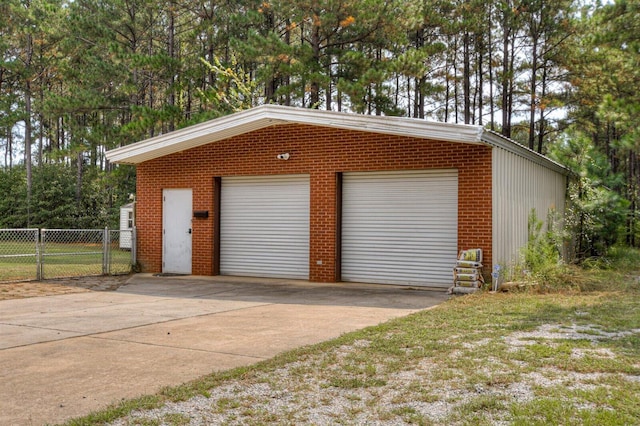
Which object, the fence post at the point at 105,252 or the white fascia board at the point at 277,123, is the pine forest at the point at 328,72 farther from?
the fence post at the point at 105,252

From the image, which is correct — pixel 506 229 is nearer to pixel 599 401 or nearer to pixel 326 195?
pixel 326 195

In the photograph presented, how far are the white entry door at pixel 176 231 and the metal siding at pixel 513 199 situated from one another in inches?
298

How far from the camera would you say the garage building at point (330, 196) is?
457 inches

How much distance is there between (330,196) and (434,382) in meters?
8.52

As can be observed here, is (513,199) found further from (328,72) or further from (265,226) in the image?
(328,72)

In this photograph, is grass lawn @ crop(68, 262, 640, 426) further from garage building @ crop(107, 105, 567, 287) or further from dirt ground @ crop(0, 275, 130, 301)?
dirt ground @ crop(0, 275, 130, 301)

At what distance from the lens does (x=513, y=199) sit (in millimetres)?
12531

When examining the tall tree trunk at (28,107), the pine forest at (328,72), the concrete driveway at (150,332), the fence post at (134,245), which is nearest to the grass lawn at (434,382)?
the concrete driveway at (150,332)

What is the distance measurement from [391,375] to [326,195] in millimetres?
8313

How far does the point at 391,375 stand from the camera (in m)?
5.00

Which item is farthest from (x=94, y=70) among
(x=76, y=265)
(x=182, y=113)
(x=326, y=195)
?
(x=326, y=195)

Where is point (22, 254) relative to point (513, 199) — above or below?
below

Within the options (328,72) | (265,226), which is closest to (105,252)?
(265,226)

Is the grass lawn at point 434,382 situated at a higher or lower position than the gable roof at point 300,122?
lower
